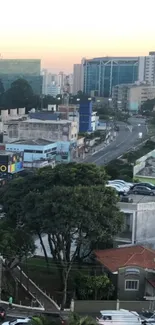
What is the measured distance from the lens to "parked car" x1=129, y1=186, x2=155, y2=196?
18.4 m

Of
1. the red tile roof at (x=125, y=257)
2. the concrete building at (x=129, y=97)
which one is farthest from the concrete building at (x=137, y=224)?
the concrete building at (x=129, y=97)

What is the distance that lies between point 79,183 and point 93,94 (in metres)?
65.6

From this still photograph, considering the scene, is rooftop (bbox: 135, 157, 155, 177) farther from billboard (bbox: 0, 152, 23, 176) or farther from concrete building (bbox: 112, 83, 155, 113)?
concrete building (bbox: 112, 83, 155, 113)

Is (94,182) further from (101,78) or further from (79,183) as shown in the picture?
(101,78)

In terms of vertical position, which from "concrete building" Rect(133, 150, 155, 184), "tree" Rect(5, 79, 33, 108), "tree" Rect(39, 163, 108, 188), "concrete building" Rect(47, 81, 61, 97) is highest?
"concrete building" Rect(47, 81, 61, 97)

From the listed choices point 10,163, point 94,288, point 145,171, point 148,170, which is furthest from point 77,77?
point 94,288

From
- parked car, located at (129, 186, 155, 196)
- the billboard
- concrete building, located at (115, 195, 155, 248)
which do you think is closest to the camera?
concrete building, located at (115, 195, 155, 248)

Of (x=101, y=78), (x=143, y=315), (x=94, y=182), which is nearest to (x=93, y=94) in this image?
(x=101, y=78)

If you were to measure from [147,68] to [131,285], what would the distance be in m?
80.0

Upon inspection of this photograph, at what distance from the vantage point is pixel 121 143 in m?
42.4

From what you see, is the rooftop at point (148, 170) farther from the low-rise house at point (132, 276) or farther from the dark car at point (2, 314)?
the dark car at point (2, 314)

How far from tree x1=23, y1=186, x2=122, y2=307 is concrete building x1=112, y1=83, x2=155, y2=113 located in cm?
5463

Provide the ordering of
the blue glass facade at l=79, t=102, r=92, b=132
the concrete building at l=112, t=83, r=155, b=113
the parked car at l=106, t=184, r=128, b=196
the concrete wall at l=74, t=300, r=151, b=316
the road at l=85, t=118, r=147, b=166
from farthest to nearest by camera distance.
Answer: the concrete building at l=112, t=83, r=155, b=113, the blue glass facade at l=79, t=102, r=92, b=132, the road at l=85, t=118, r=147, b=166, the parked car at l=106, t=184, r=128, b=196, the concrete wall at l=74, t=300, r=151, b=316

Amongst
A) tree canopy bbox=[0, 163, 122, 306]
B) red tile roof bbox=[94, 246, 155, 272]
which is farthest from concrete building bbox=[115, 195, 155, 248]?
red tile roof bbox=[94, 246, 155, 272]
